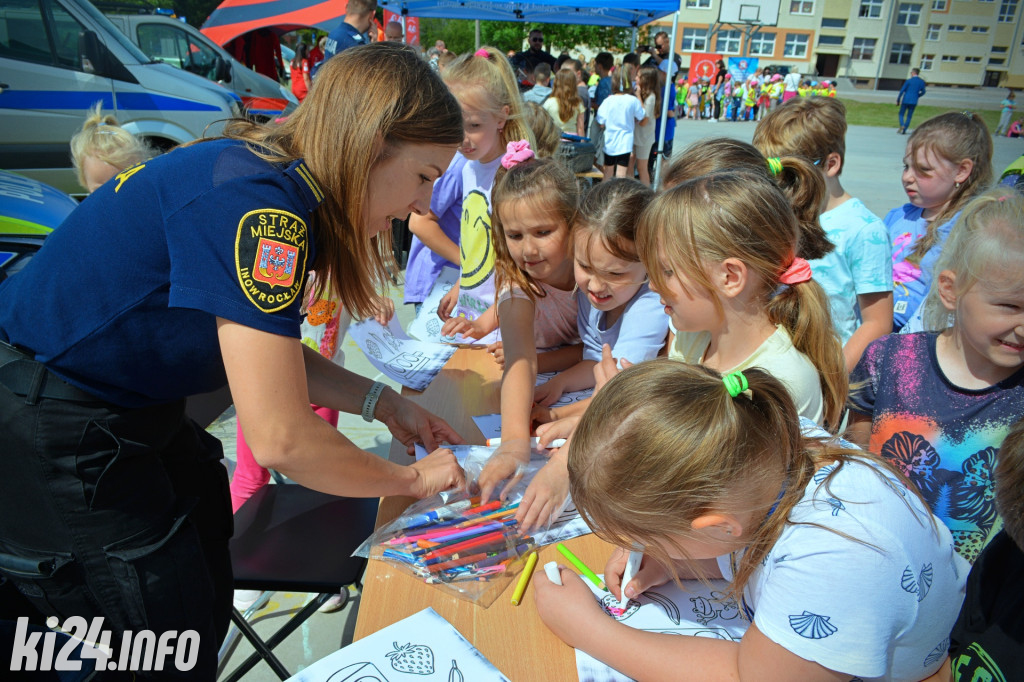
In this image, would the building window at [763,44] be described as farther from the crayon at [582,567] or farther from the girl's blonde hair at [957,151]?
the crayon at [582,567]

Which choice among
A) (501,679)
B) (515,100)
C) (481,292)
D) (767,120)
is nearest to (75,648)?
(501,679)

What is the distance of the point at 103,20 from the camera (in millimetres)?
5605

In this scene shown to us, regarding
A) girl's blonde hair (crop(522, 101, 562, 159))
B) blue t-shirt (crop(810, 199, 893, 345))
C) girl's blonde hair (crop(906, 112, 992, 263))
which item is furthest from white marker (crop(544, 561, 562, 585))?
girl's blonde hair (crop(522, 101, 562, 159))

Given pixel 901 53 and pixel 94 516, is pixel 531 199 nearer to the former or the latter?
pixel 94 516

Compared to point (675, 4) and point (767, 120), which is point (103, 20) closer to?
point (675, 4)

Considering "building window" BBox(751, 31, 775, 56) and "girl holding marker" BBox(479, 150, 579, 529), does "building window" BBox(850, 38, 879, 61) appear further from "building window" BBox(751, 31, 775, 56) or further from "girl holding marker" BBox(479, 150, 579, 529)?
"girl holding marker" BBox(479, 150, 579, 529)

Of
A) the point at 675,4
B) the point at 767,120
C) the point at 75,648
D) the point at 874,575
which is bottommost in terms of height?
the point at 75,648

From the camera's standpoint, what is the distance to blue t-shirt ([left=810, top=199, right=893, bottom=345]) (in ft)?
6.84

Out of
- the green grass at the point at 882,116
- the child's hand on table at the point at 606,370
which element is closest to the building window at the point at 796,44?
the green grass at the point at 882,116

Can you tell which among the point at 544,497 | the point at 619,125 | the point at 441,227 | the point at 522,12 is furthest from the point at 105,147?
the point at 522,12

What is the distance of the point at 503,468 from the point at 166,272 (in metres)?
0.75

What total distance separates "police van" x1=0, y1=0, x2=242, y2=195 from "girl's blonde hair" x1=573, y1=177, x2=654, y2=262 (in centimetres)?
487

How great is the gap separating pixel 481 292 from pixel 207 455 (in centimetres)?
118

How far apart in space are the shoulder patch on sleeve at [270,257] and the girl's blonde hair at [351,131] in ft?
0.39
